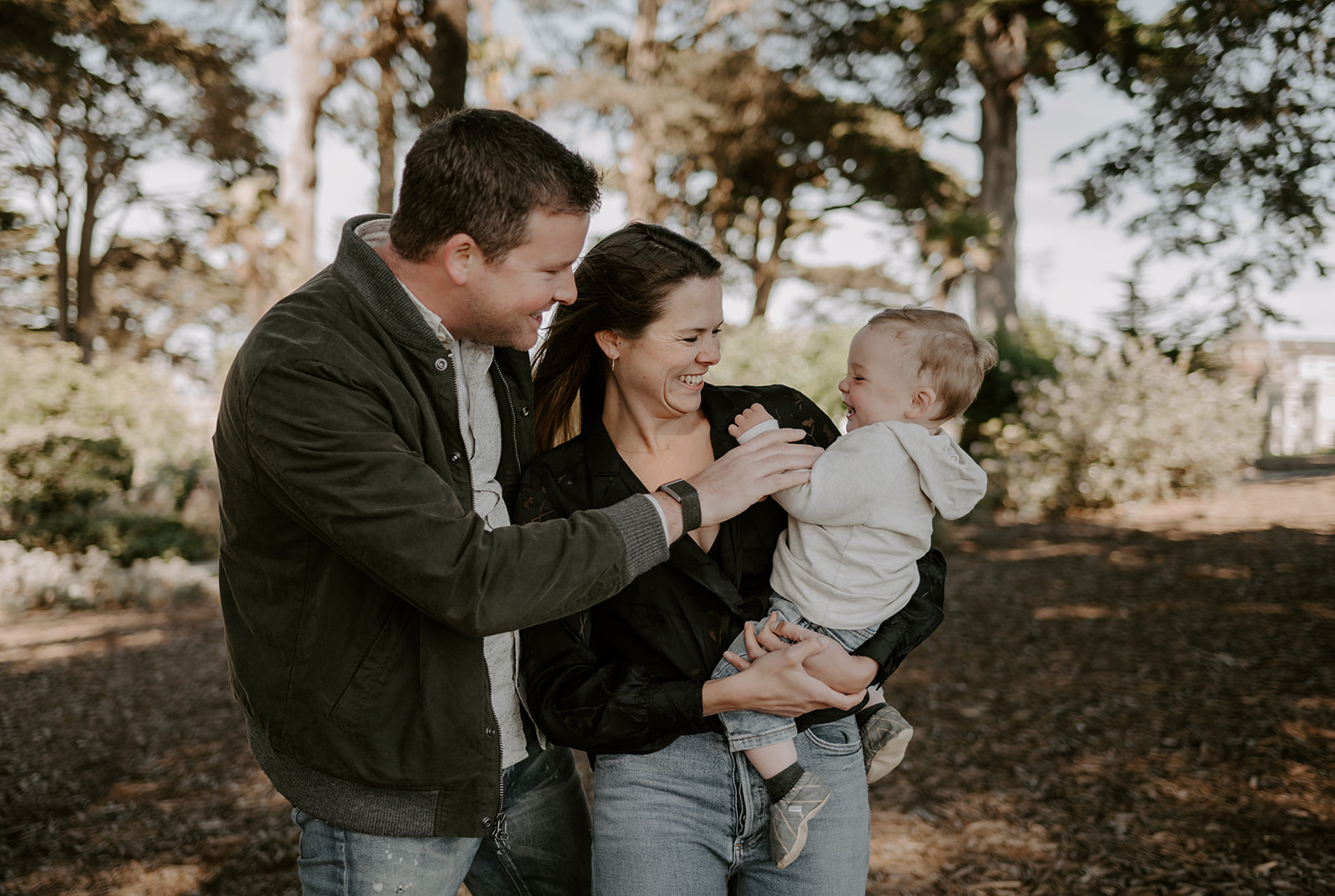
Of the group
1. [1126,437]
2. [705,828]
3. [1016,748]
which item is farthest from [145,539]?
[1126,437]

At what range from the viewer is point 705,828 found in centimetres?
185

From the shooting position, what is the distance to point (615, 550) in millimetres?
1550

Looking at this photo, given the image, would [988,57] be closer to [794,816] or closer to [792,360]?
[792,360]

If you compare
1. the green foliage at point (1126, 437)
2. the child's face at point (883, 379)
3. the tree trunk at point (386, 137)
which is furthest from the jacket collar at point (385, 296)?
the tree trunk at point (386, 137)

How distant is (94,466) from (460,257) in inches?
398

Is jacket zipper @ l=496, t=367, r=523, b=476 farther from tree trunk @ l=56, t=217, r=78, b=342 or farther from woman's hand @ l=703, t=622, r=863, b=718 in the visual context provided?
tree trunk @ l=56, t=217, r=78, b=342

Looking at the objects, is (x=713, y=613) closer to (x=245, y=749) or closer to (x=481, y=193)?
(x=481, y=193)

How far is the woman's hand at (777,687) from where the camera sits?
1.82m

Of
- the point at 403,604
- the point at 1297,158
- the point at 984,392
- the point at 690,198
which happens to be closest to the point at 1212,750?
the point at 403,604

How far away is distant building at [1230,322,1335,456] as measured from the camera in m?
34.0

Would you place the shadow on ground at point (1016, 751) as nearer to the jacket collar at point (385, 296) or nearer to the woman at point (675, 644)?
the woman at point (675, 644)

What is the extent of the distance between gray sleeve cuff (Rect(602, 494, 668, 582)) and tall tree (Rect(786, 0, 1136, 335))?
14778 millimetres

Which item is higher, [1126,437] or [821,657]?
[1126,437]

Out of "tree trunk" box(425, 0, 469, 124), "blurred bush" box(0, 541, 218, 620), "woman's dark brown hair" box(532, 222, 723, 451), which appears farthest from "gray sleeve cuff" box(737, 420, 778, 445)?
Result: "tree trunk" box(425, 0, 469, 124)
